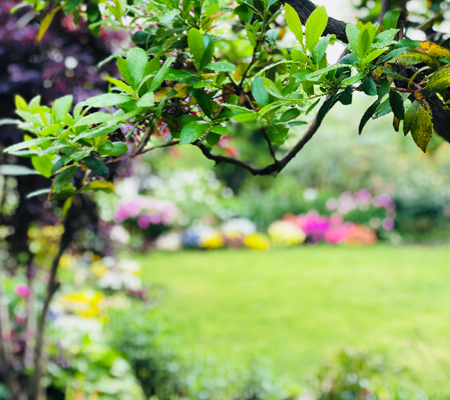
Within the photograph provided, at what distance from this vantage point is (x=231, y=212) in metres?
A: 9.01

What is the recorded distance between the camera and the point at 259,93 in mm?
599

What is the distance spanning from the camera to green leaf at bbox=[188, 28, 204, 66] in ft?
1.94

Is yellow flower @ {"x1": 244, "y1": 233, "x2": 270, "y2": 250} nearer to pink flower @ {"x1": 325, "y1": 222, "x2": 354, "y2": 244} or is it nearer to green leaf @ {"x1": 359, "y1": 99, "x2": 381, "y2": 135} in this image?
pink flower @ {"x1": 325, "y1": 222, "x2": 354, "y2": 244}

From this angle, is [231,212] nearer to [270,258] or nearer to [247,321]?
[270,258]

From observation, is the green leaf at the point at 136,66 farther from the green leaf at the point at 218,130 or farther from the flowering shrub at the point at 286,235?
the flowering shrub at the point at 286,235

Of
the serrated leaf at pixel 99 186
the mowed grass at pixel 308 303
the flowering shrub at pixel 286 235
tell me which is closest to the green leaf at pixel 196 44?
the serrated leaf at pixel 99 186

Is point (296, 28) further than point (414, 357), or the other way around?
point (414, 357)

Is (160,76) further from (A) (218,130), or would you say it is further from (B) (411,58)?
(B) (411,58)

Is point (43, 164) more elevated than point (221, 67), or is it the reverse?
point (221, 67)

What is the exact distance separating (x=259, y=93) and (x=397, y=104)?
0.18 metres

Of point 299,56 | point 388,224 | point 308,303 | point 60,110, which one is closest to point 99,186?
point 60,110

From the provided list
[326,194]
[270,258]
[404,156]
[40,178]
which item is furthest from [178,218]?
[40,178]

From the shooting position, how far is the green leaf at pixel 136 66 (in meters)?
0.56

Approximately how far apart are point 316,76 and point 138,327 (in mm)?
3119
